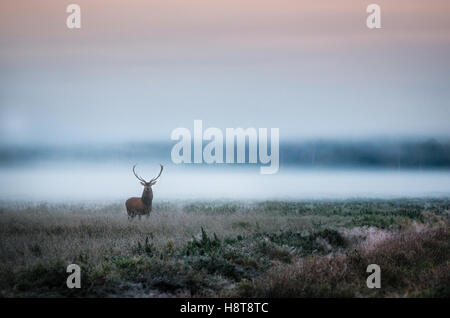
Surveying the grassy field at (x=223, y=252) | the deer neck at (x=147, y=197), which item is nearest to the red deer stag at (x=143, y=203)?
the deer neck at (x=147, y=197)

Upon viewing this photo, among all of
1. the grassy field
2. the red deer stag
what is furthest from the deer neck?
the grassy field

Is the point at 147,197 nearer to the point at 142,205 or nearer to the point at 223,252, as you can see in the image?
the point at 142,205

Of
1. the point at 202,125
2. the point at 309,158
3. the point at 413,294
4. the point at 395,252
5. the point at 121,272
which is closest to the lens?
the point at 413,294

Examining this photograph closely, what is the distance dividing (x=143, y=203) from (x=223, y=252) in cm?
438

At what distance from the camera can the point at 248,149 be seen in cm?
1194

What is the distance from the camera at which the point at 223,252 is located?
8.70 meters

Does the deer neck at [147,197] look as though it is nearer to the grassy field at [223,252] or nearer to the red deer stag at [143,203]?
the red deer stag at [143,203]

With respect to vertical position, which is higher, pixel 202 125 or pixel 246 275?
pixel 202 125

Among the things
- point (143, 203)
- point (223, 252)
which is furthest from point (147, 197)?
point (223, 252)

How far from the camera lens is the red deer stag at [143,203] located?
12.4 m

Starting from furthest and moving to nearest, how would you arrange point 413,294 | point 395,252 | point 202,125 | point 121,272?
1. point 202,125
2. point 395,252
3. point 121,272
4. point 413,294

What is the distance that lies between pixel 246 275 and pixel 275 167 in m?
4.77
